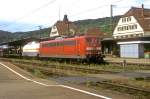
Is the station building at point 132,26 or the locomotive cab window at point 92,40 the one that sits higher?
the station building at point 132,26

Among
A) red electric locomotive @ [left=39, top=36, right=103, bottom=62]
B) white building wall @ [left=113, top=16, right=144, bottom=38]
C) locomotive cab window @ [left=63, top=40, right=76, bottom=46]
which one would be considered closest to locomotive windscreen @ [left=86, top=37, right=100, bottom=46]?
red electric locomotive @ [left=39, top=36, right=103, bottom=62]

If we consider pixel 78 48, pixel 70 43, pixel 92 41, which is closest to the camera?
pixel 92 41

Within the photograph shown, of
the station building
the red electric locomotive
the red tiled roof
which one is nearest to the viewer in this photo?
the red electric locomotive

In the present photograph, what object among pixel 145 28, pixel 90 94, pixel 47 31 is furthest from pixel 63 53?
pixel 47 31

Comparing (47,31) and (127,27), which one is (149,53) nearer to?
(127,27)

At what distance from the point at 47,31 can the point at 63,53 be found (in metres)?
120

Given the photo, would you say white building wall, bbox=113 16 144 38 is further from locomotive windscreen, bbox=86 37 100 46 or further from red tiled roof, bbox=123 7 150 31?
locomotive windscreen, bbox=86 37 100 46

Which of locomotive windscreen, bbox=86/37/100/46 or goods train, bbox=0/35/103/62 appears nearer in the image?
goods train, bbox=0/35/103/62

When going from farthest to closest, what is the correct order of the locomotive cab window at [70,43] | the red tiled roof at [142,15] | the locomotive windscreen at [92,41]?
1. the red tiled roof at [142,15]
2. the locomotive cab window at [70,43]
3. the locomotive windscreen at [92,41]

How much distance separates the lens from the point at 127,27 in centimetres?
11200

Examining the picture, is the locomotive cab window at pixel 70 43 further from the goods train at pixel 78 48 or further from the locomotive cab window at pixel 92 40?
the locomotive cab window at pixel 92 40

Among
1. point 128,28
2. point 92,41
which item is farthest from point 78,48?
point 128,28

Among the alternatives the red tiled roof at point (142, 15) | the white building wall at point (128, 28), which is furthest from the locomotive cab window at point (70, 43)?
the red tiled roof at point (142, 15)

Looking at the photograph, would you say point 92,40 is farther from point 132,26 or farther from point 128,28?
point 128,28
